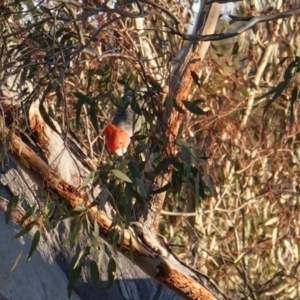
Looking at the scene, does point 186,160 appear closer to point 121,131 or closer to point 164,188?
point 164,188

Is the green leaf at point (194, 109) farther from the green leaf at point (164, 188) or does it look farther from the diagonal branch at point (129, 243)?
the diagonal branch at point (129, 243)

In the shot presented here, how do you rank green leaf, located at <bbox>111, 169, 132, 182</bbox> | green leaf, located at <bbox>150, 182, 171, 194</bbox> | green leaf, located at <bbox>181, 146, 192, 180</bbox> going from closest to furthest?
green leaf, located at <bbox>111, 169, 132, 182</bbox>
green leaf, located at <bbox>181, 146, 192, 180</bbox>
green leaf, located at <bbox>150, 182, 171, 194</bbox>

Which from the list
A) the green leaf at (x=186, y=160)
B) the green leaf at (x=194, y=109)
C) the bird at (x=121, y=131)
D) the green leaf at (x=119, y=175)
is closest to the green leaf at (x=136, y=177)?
the green leaf at (x=119, y=175)

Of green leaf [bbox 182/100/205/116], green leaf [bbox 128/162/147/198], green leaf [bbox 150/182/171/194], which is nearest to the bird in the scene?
green leaf [bbox 150/182/171/194]

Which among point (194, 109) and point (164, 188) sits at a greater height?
point (194, 109)

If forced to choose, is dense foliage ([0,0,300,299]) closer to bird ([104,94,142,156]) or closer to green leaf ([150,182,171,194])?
bird ([104,94,142,156])

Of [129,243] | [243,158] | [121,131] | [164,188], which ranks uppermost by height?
[243,158]

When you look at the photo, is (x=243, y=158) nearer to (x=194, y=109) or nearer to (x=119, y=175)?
(x=194, y=109)

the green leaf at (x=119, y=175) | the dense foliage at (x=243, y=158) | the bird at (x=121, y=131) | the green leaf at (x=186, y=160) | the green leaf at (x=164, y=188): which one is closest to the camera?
the green leaf at (x=119, y=175)

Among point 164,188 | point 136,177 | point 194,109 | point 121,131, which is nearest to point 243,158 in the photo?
point 121,131

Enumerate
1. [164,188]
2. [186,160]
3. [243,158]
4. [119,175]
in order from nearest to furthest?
1. [119,175]
2. [186,160]
3. [164,188]
4. [243,158]

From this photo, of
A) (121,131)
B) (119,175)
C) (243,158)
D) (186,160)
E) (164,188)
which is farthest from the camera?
(243,158)

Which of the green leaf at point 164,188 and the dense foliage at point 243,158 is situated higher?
the dense foliage at point 243,158

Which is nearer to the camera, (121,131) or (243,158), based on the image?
(121,131)
